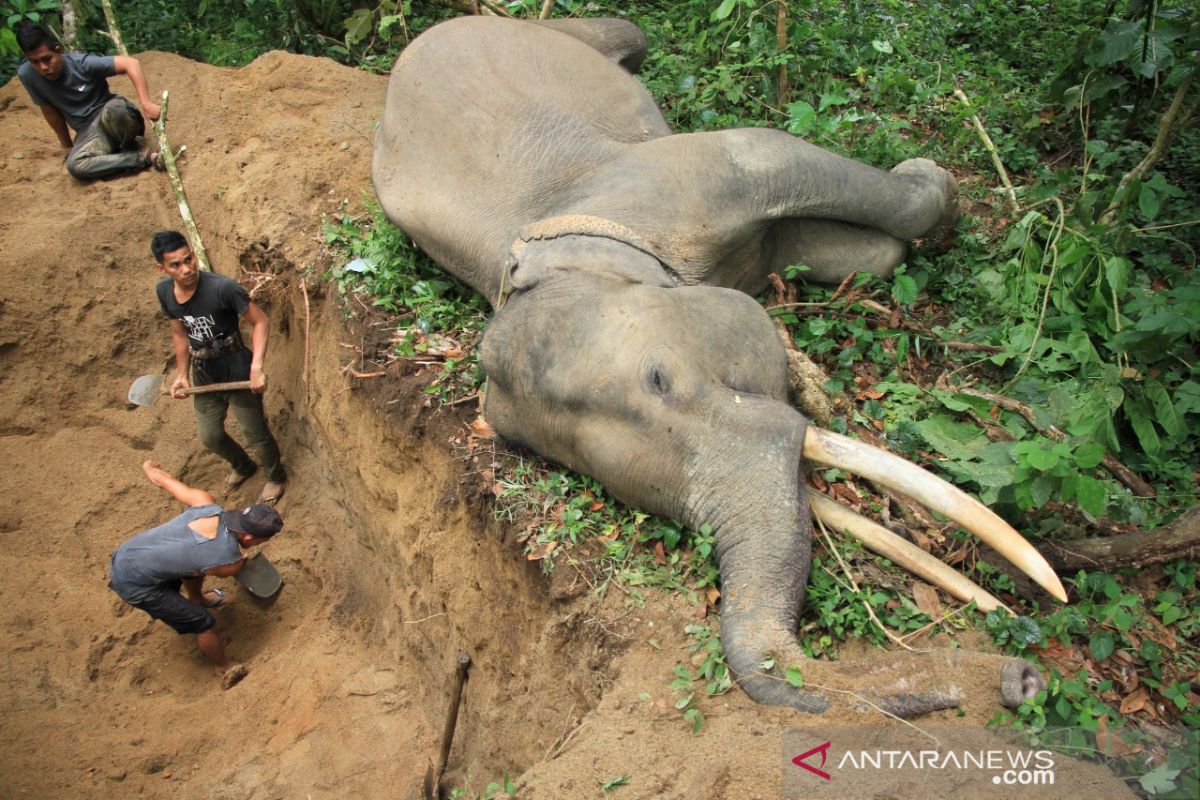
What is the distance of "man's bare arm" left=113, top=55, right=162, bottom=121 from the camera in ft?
23.3

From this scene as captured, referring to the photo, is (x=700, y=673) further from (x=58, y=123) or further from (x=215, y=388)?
(x=58, y=123)

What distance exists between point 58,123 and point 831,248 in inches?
230

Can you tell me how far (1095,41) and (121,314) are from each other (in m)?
6.23

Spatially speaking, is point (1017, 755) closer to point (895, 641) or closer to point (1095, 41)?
point (895, 641)

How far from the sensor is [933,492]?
3352mm

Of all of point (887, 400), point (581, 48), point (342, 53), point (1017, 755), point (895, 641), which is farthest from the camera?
point (342, 53)

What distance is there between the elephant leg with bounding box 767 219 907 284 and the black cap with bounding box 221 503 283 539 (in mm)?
2936

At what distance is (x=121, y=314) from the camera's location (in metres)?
6.80

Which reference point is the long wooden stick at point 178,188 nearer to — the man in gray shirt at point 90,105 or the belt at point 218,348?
the man in gray shirt at point 90,105

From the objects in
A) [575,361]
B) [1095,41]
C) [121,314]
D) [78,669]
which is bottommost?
[78,669]

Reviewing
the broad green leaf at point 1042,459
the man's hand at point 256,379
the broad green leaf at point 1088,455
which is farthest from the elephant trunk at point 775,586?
the man's hand at point 256,379

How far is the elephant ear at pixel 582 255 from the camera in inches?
169

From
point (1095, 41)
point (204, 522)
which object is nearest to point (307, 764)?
point (204, 522)

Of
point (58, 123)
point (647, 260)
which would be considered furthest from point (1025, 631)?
point (58, 123)
